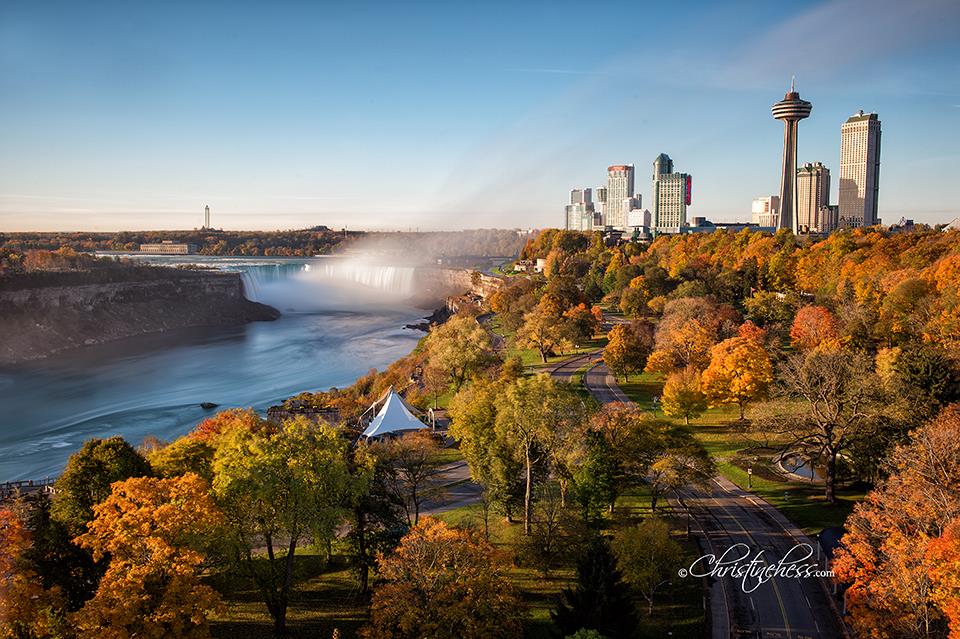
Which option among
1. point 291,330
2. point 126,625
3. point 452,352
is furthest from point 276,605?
point 291,330

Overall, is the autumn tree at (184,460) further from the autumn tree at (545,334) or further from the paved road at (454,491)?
the autumn tree at (545,334)

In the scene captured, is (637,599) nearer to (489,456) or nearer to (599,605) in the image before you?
(599,605)

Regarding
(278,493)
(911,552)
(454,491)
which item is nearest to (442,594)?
(278,493)

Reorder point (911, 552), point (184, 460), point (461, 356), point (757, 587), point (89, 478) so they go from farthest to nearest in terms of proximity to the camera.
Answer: point (461, 356) < point (184, 460) < point (757, 587) < point (89, 478) < point (911, 552)

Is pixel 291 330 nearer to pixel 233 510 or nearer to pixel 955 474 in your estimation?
pixel 233 510

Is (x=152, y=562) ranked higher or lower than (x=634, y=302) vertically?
lower
